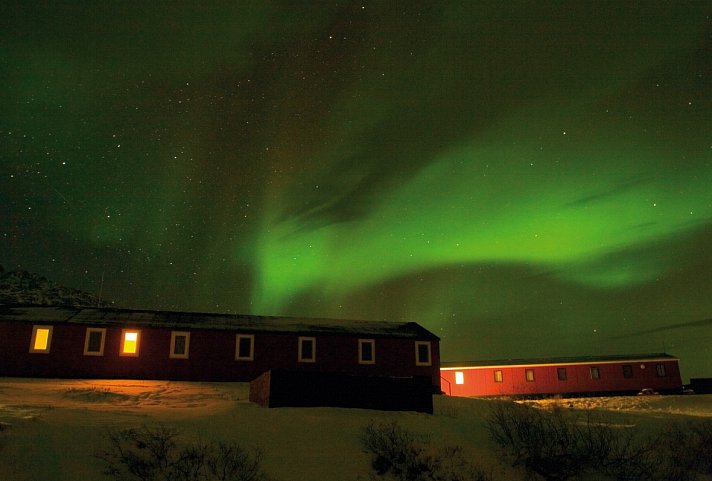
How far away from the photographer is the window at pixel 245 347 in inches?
1270

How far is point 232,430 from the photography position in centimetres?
1429

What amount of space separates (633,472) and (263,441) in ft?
32.2

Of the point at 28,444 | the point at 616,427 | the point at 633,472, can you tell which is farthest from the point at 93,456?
the point at 616,427

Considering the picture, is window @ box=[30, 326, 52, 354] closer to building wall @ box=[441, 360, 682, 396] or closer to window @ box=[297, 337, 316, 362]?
window @ box=[297, 337, 316, 362]

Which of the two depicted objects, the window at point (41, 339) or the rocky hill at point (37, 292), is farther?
the rocky hill at point (37, 292)

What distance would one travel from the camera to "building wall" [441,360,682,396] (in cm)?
4756

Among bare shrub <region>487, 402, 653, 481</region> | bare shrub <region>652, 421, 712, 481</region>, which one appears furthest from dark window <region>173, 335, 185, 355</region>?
bare shrub <region>652, 421, 712, 481</region>

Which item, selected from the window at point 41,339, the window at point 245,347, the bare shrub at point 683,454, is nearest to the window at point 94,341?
the window at point 41,339

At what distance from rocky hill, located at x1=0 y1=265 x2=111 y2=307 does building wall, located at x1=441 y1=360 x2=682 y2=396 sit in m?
46.4

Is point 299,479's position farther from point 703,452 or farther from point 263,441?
point 703,452

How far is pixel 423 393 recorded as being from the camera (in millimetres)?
19703

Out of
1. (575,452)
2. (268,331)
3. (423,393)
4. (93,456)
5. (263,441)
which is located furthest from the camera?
(268,331)

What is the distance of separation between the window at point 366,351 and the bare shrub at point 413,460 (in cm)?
1914

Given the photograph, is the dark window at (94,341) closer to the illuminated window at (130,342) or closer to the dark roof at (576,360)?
the illuminated window at (130,342)
